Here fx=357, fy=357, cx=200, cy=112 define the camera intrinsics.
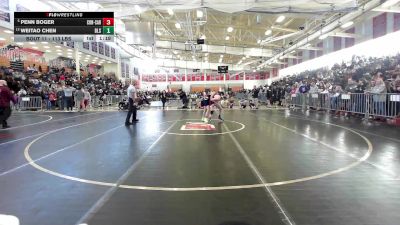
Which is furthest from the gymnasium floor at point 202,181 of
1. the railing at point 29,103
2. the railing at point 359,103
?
the railing at point 29,103

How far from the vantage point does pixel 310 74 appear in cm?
3042

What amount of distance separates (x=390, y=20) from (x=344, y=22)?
276 centimetres

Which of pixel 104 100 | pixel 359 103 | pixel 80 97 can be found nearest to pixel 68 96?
pixel 80 97

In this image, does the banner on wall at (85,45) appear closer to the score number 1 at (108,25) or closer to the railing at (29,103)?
the railing at (29,103)

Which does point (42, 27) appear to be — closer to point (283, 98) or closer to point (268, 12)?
point (268, 12)

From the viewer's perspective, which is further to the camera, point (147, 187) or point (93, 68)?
point (93, 68)

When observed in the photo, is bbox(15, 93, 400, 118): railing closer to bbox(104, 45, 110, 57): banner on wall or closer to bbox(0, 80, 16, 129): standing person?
bbox(0, 80, 16, 129): standing person

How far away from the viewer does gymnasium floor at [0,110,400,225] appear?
12.4ft

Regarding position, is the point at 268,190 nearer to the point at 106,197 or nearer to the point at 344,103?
the point at 106,197

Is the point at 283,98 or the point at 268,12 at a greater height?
the point at 268,12

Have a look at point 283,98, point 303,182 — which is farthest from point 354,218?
point 283,98
